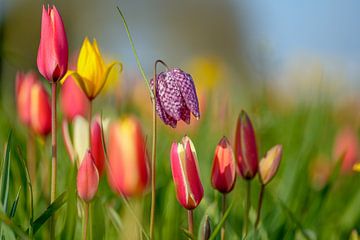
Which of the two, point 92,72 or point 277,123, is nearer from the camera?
point 92,72

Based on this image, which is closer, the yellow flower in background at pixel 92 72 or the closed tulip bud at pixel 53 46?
A: the closed tulip bud at pixel 53 46

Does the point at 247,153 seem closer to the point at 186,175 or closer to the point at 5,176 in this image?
→ the point at 186,175

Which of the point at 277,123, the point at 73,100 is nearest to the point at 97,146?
the point at 73,100

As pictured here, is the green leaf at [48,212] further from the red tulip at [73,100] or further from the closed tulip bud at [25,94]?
the red tulip at [73,100]

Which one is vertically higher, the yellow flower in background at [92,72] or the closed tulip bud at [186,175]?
the yellow flower in background at [92,72]

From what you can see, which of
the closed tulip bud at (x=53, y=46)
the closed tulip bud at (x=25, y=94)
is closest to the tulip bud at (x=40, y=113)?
the closed tulip bud at (x=25, y=94)
